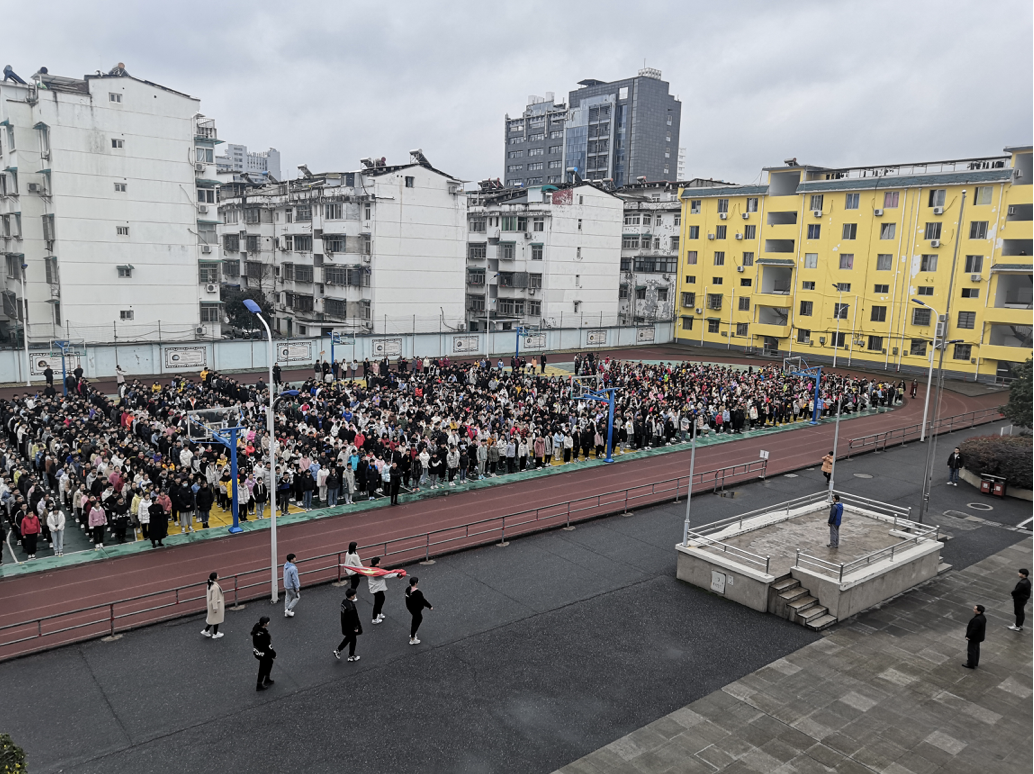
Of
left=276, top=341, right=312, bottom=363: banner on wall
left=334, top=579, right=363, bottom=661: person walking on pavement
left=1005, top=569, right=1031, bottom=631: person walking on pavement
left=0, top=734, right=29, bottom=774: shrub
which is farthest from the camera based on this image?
left=276, top=341, right=312, bottom=363: banner on wall

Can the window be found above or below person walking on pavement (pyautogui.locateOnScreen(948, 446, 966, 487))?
above

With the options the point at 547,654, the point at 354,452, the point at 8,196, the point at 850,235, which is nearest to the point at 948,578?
the point at 547,654

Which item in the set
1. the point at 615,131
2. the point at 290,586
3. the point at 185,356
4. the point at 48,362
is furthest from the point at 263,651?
the point at 615,131

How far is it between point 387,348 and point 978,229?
129 feet

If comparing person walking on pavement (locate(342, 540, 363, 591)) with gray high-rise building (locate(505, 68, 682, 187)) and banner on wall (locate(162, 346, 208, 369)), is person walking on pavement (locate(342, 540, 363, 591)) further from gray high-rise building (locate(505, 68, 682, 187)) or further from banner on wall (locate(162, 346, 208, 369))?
gray high-rise building (locate(505, 68, 682, 187))

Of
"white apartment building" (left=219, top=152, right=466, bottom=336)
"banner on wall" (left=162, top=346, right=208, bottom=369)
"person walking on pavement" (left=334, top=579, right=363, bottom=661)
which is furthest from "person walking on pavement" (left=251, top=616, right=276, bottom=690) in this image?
"white apartment building" (left=219, top=152, right=466, bottom=336)

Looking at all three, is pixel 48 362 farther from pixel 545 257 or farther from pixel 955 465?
pixel 955 465

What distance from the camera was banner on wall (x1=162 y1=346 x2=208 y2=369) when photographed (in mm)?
41312

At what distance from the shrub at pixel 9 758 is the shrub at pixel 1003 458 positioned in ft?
91.1

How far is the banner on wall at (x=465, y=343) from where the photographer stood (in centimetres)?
5153

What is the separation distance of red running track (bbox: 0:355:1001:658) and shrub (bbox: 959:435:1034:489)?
5203mm

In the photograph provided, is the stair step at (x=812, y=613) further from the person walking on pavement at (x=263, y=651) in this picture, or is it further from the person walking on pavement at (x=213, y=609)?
the person walking on pavement at (x=213, y=609)

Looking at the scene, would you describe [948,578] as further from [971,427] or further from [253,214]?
[253,214]

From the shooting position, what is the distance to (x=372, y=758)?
10.9m
